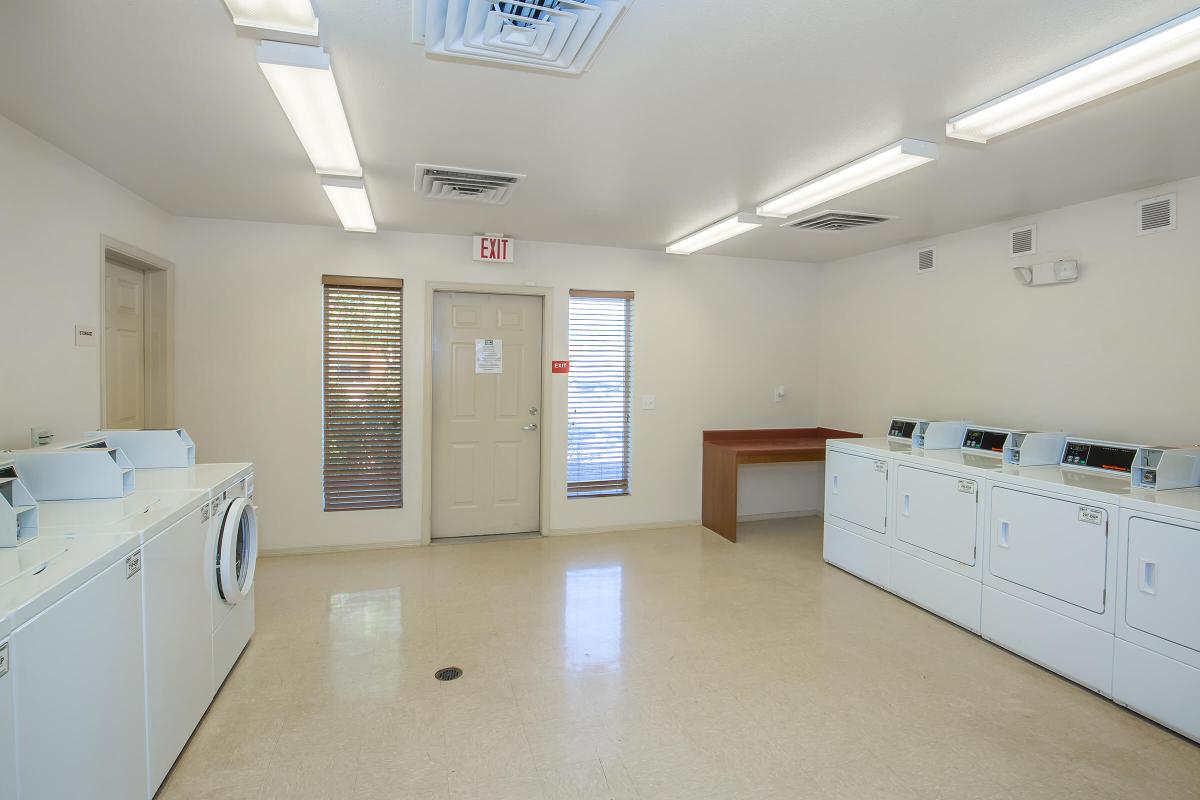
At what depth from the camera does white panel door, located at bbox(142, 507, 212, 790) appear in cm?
202

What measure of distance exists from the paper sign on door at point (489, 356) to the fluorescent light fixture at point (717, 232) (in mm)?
1679

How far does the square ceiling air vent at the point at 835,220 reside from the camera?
4.03 m

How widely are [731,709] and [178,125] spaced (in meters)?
3.63

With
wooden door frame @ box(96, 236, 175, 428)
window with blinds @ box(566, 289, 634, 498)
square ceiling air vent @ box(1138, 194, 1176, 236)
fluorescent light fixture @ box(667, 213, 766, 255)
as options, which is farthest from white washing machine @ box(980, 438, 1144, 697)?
wooden door frame @ box(96, 236, 175, 428)

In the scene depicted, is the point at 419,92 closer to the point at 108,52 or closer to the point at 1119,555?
the point at 108,52

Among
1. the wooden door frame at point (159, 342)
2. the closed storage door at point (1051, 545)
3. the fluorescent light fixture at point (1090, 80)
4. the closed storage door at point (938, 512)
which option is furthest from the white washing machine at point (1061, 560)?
the wooden door frame at point (159, 342)

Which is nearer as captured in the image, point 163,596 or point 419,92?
point 163,596

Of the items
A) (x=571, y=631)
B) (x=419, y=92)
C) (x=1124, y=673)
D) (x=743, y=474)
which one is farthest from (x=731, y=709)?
(x=743, y=474)

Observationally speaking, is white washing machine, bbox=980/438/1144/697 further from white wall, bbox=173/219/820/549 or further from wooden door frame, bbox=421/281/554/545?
wooden door frame, bbox=421/281/554/545

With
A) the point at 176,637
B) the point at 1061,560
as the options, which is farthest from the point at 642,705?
the point at 1061,560

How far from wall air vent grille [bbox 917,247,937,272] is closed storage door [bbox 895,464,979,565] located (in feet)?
5.86

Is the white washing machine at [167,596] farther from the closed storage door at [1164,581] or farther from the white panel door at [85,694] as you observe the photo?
the closed storage door at [1164,581]

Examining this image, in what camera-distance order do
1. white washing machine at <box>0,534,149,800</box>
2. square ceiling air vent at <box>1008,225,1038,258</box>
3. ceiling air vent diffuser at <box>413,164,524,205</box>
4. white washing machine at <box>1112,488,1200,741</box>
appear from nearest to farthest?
white washing machine at <box>0,534,149,800</box>, white washing machine at <box>1112,488,1200,741</box>, ceiling air vent diffuser at <box>413,164,524,205</box>, square ceiling air vent at <box>1008,225,1038,258</box>

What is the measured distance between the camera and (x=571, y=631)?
3443 millimetres
